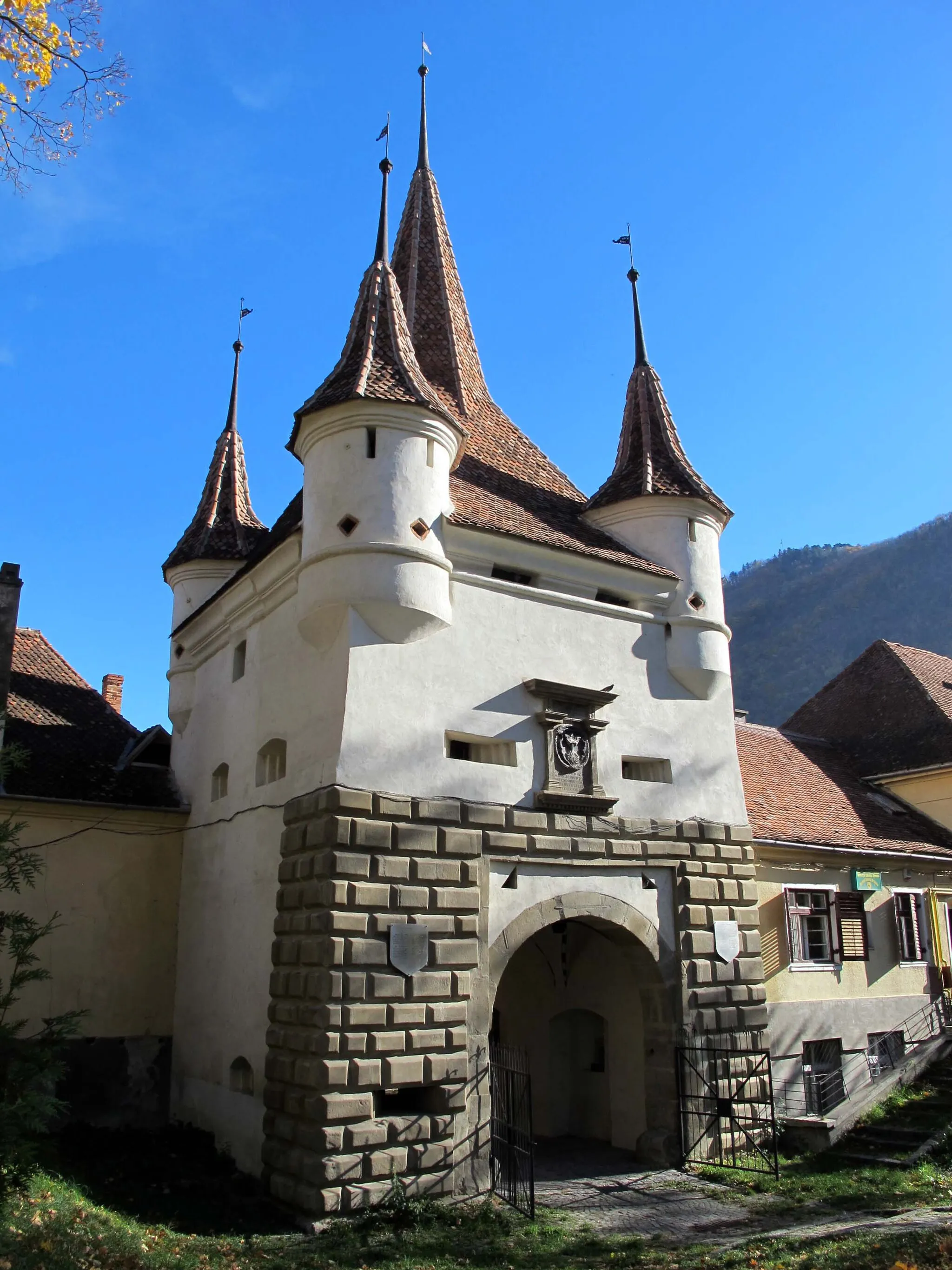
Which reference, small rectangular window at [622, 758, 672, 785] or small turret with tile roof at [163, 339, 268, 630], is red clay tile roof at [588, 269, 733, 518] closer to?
small rectangular window at [622, 758, 672, 785]

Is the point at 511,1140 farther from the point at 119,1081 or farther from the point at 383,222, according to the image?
the point at 383,222

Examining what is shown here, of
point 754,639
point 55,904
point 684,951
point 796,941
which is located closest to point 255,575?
point 55,904

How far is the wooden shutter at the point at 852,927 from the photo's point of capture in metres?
19.8

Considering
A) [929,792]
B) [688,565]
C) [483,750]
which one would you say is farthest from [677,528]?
[929,792]

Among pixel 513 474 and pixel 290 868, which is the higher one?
pixel 513 474

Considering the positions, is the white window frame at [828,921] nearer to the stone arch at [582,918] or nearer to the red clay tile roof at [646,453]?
the stone arch at [582,918]

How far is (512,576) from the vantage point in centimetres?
1645

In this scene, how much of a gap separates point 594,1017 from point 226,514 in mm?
12165

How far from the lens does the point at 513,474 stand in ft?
62.5

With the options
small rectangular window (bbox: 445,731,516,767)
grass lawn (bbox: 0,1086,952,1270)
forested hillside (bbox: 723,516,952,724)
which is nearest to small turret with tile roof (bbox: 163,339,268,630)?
small rectangular window (bbox: 445,731,516,767)

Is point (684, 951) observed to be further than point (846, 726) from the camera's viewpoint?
No

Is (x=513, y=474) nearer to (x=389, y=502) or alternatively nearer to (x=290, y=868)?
(x=389, y=502)

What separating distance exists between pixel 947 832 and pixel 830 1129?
10308mm

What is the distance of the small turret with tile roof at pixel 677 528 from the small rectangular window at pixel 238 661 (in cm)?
652
